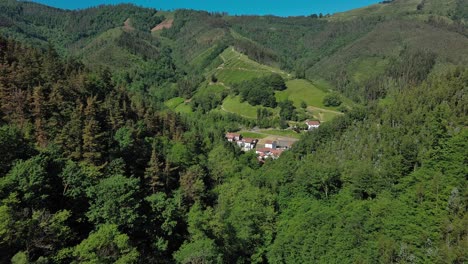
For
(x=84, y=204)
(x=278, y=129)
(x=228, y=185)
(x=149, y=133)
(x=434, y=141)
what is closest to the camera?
(x=84, y=204)

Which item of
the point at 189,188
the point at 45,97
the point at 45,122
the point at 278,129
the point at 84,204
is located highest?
the point at 45,97

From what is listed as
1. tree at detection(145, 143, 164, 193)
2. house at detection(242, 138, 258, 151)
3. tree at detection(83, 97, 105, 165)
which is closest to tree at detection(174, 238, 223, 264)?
tree at detection(145, 143, 164, 193)

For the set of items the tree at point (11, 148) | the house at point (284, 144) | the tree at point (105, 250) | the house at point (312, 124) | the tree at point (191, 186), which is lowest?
the house at point (284, 144)

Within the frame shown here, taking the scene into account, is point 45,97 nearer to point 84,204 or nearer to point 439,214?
point 84,204

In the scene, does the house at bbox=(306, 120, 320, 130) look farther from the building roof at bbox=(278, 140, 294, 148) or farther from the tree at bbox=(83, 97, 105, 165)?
the tree at bbox=(83, 97, 105, 165)

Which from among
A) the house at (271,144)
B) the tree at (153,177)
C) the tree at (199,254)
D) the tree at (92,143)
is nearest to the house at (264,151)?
the house at (271,144)

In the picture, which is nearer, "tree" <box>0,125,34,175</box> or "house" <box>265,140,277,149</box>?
"tree" <box>0,125,34,175</box>

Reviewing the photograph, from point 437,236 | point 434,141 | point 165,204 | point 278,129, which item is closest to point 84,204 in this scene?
point 165,204

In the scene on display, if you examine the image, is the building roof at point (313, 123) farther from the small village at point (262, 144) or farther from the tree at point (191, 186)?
the tree at point (191, 186)

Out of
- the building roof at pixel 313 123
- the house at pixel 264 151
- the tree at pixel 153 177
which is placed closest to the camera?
the tree at pixel 153 177
